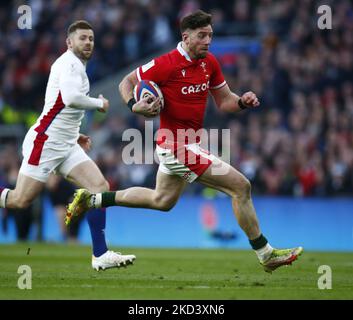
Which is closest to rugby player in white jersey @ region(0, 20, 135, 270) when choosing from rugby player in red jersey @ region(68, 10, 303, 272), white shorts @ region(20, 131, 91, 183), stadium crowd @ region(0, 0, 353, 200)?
white shorts @ region(20, 131, 91, 183)

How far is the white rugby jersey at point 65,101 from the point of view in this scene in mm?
9859

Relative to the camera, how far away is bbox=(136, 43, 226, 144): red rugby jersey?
370 inches

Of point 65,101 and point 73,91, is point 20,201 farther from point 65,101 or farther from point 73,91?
point 73,91

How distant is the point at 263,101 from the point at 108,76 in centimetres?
460

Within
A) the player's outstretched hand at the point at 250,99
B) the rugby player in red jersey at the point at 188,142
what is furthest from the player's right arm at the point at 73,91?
the player's outstretched hand at the point at 250,99

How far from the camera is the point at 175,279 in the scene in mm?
9586

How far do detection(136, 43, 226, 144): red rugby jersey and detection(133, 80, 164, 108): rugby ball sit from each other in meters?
0.13

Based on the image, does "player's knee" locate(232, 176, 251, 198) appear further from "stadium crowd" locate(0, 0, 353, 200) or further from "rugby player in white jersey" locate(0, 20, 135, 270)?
"stadium crowd" locate(0, 0, 353, 200)

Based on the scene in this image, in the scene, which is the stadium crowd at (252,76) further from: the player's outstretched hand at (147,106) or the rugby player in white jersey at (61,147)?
the player's outstretched hand at (147,106)

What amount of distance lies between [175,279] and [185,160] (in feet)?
4.30

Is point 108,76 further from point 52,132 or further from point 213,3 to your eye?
point 52,132

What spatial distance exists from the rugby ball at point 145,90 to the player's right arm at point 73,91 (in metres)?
0.77
